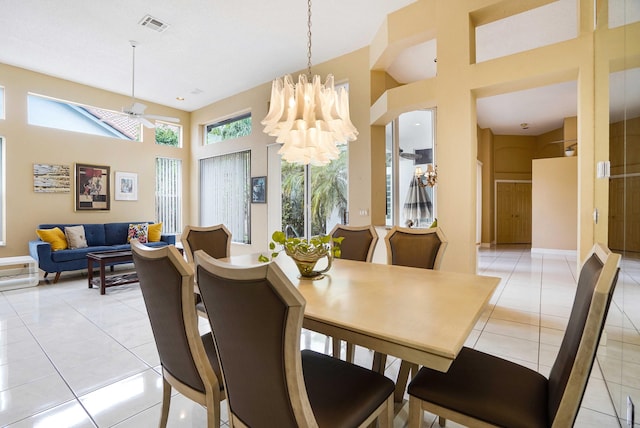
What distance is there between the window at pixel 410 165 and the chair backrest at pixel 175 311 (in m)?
4.39

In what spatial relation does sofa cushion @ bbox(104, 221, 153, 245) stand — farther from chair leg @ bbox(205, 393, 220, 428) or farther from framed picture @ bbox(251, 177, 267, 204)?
chair leg @ bbox(205, 393, 220, 428)

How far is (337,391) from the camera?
1184mm

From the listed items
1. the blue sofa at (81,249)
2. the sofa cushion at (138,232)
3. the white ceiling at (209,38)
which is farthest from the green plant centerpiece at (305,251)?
the sofa cushion at (138,232)

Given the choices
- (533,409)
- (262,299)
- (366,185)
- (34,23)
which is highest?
(34,23)

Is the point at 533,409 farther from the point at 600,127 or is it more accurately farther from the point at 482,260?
the point at 482,260

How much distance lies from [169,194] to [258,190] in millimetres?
2564

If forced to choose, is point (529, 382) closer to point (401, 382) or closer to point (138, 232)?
point (401, 382)

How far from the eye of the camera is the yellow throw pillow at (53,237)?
5031mm

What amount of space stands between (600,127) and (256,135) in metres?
5.14

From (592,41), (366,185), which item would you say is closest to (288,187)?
(366,185)

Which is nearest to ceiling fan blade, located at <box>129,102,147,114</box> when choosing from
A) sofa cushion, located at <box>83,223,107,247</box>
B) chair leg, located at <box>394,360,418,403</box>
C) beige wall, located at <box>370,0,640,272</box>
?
sofa cushion, located at <box>83,223,107,247</box>

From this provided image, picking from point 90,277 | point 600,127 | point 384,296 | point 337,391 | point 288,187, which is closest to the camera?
point 337,391

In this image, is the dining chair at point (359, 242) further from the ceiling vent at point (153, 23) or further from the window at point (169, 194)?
the window at point (169, 194)

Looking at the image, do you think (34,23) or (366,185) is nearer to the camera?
(34,23)
